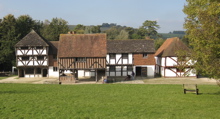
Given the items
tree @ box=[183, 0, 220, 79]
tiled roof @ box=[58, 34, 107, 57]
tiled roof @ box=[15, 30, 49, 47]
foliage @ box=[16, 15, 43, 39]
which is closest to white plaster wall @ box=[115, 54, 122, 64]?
tiled roof @ box=[58, 34, 107, 57]

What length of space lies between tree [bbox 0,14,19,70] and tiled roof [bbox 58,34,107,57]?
46.7 feet

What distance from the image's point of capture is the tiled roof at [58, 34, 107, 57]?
2784cm

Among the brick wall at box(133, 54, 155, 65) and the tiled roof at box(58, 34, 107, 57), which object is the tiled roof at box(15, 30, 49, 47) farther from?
the brick wall at box(133, 54, 155, 65)

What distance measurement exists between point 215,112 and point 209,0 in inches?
233

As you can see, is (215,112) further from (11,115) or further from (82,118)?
(11,115)

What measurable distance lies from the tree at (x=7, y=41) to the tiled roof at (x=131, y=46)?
697 inches

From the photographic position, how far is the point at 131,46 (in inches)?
1348

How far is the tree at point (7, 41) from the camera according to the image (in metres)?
38.3

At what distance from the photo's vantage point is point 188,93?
17203 millimetres

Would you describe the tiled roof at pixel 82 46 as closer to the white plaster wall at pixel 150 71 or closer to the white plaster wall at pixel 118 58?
the white plaster wall at pixel 118 58

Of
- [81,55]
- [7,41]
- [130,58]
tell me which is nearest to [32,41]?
[7,41]

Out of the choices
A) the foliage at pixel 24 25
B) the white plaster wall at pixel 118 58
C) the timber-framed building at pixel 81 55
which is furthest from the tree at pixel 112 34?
the timber-framed building at pixel 81 55

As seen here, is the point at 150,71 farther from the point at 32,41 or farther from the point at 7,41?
the point at 7,41

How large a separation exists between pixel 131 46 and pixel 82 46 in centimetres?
881
